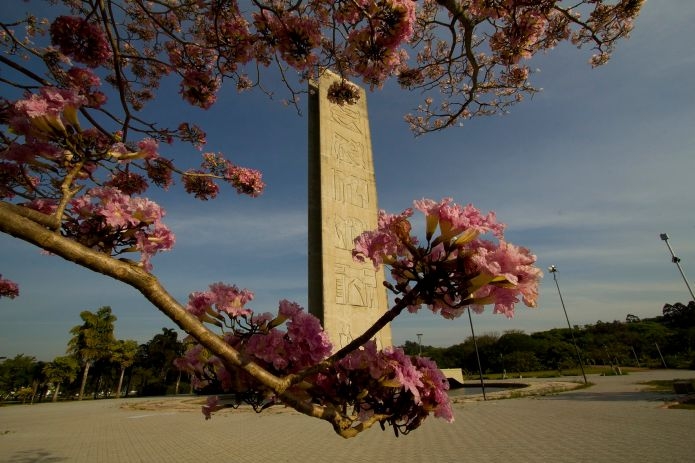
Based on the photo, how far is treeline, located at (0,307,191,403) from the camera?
1554 inches

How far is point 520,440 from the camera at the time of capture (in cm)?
694

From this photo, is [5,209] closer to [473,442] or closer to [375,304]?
[473,442]

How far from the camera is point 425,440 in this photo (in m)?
7.60

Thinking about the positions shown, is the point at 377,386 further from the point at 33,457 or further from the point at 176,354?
the point at 176,354

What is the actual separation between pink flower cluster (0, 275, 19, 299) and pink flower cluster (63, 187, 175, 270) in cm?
226

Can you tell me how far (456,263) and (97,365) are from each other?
57324mm

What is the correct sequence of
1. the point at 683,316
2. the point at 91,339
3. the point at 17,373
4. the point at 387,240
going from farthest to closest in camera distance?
1. the point at 683,316
2. the point at 17,373
3. the point at 91,339
4. the point at 387,240

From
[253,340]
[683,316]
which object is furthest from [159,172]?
[683,316]

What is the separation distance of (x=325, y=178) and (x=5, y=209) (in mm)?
10757

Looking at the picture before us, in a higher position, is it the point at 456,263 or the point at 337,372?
the point at 456,263

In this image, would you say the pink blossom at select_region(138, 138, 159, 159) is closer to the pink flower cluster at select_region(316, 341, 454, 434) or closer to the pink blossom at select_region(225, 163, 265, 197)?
the pink flower cluster at select_region(316, 341, 454, 434)

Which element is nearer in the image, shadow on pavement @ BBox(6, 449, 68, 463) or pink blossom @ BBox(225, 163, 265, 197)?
pink blossom @ BBox(225, 163, 265, 197)

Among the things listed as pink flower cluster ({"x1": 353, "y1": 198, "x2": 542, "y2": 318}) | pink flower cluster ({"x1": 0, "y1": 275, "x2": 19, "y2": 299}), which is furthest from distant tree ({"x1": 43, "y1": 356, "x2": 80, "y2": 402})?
pink flower cluster ({"x1": 353, "y1": 198, "x2": 542, "y2": 318})

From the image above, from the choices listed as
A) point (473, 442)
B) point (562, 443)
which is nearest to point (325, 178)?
point (473, 442)
